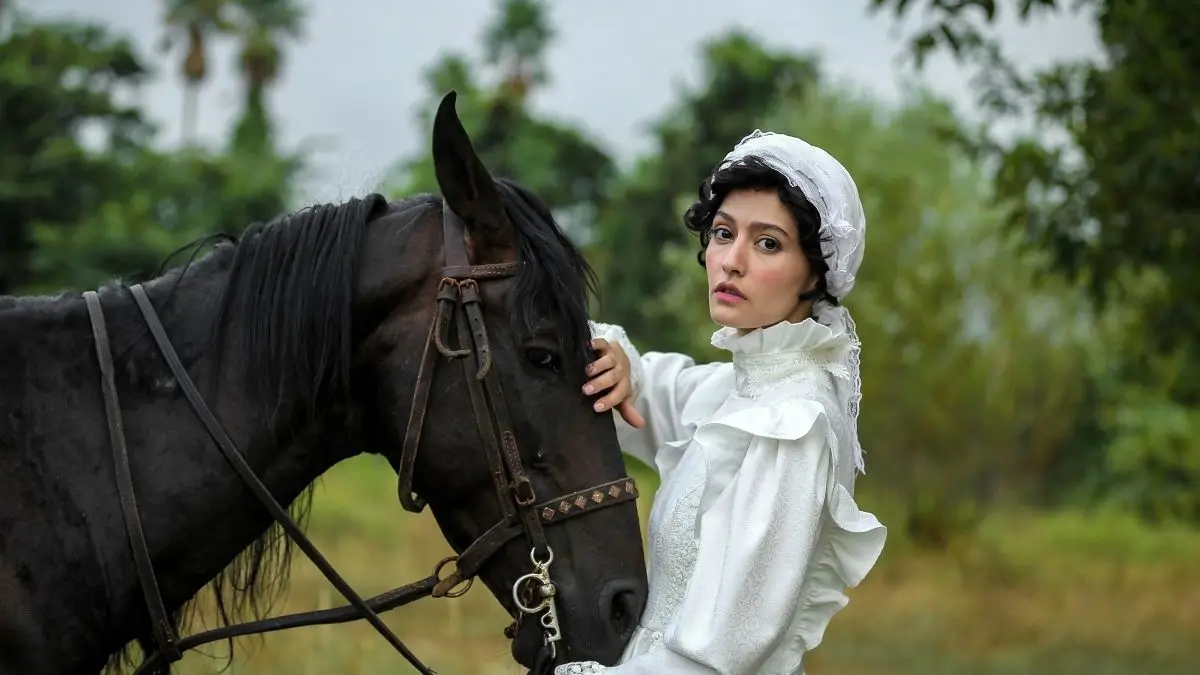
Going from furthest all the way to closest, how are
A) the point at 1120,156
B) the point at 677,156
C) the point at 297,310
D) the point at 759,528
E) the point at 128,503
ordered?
1. the point at 677,156
2. the point at 1120,156
3. the point at 297,310
4. the point at 128,503
5. the point at 759,528

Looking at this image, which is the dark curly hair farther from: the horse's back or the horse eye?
the horse's back

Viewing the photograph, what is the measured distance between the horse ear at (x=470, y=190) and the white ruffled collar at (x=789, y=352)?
0.53 meters

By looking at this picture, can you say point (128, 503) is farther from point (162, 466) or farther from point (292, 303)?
point (292, 303)

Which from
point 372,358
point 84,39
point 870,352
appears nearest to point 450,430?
point 372,358

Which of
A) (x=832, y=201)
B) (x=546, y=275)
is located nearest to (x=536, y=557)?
(x=546, y=275)

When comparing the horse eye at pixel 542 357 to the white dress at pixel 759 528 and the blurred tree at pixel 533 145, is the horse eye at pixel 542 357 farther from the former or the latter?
the blurred tree at pixel 533 145

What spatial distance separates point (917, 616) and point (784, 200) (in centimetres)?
858

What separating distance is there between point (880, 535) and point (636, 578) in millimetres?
503

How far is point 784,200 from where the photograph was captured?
2605 millimetres

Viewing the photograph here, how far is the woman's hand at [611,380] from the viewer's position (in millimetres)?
2592

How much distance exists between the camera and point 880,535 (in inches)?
98.0

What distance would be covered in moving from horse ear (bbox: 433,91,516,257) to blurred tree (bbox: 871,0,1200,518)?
8.64 ft

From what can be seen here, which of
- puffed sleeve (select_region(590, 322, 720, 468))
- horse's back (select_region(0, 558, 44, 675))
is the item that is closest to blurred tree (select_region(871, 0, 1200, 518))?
puffed sleeve (select_region(590, 322, 720, 468))

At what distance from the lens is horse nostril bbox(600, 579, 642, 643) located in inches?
98.2
